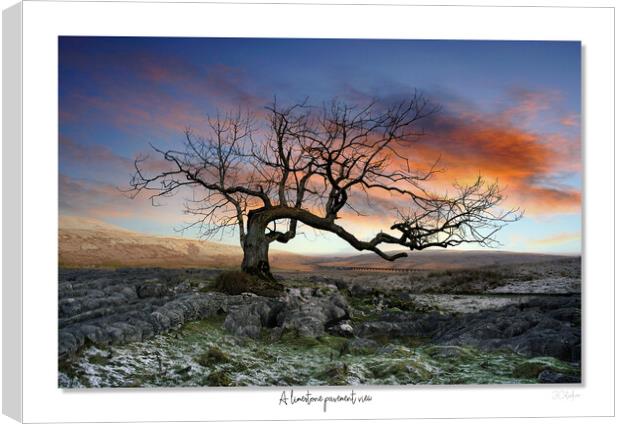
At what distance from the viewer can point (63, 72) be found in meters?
8.21

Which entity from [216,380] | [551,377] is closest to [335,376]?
[216,380]

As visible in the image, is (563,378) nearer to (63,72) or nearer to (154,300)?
(154,300)

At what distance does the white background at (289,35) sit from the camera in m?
7.94

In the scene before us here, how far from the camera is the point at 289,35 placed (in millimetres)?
8281

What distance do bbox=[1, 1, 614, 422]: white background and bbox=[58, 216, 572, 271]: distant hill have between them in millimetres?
398

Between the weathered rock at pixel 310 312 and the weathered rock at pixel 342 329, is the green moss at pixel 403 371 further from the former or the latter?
the weathered rock at pixel 310 312

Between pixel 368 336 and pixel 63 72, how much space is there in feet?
16.6

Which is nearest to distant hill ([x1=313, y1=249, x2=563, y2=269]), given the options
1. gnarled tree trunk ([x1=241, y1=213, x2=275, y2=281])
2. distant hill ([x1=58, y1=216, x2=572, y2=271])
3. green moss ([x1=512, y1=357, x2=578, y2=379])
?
distant hill ([x1=58, y1=216, x2=572, y2=271])

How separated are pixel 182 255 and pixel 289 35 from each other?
3.16 meters

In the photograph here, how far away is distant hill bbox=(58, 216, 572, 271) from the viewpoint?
8.37m
